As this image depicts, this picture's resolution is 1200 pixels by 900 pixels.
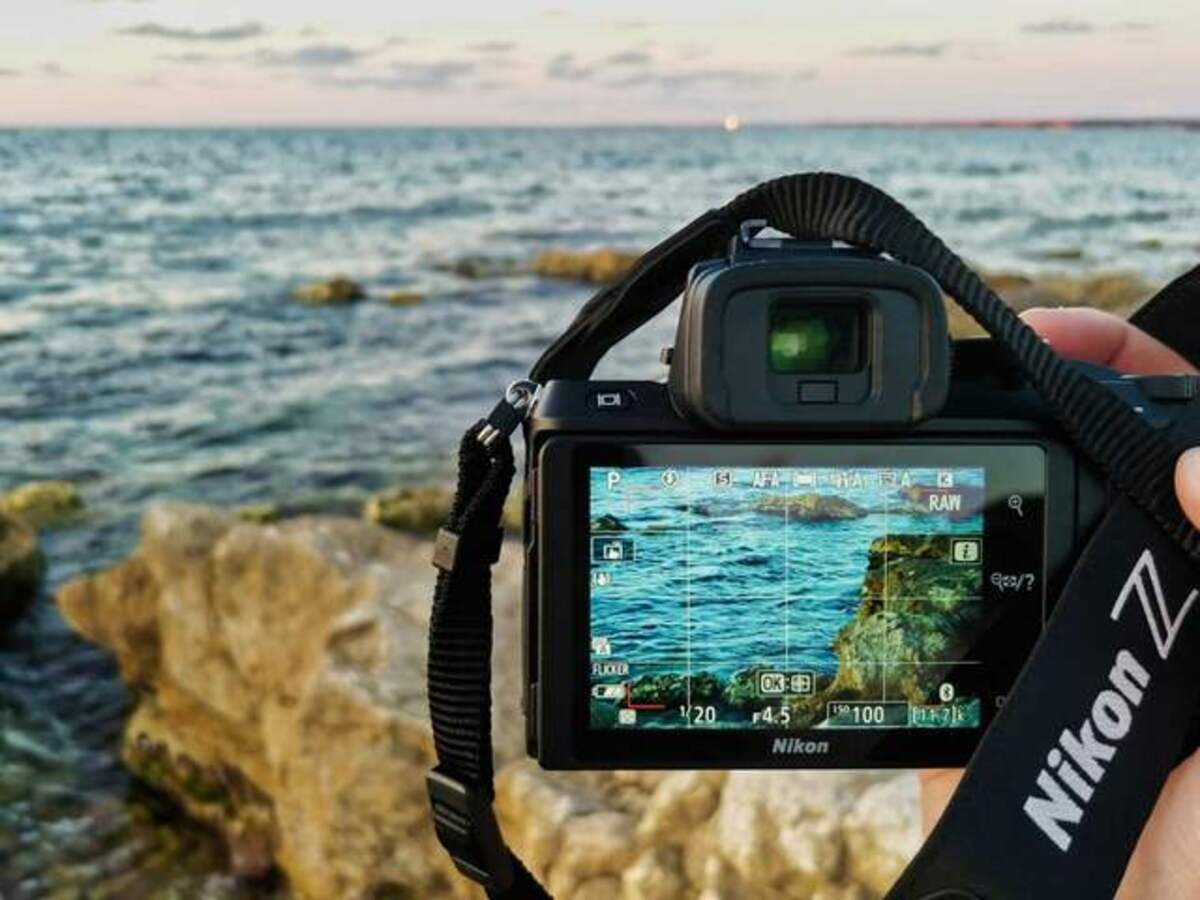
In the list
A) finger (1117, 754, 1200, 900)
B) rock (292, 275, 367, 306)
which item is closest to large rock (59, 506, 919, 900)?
→ finger (1117, 754, 1200, 900)

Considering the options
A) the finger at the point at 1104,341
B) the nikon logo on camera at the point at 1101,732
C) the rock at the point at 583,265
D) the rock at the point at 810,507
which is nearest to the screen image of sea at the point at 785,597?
the rock at the point at 810,507

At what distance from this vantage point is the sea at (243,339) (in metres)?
7.04

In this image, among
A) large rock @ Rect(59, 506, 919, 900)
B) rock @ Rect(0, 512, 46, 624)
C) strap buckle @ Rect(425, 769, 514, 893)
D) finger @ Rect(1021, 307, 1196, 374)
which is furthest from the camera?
rock @ Rect(0, 512, 46, 624)

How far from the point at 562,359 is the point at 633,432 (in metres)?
0.21

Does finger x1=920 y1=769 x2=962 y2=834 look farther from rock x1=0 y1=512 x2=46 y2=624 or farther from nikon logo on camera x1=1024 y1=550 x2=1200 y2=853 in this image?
rock x1=0 y1=512 x2=46 y2=624

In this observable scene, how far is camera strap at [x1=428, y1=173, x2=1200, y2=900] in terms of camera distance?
1584 millimetres

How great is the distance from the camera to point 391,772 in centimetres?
459

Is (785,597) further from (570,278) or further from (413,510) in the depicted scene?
(570,278)

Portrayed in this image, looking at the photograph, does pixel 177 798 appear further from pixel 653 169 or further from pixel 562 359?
pixel 653 169

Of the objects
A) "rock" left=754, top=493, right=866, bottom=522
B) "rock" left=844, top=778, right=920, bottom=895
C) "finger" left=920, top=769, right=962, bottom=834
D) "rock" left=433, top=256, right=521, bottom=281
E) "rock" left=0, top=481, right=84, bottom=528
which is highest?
"rock" left=754, top=493, right=866, bottom=522

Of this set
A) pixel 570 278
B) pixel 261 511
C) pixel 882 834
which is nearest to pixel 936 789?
pixel 882 834

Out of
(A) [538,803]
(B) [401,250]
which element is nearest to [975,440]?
(A) [538,803]

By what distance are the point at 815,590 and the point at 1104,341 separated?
648mm

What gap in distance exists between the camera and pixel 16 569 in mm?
8594
